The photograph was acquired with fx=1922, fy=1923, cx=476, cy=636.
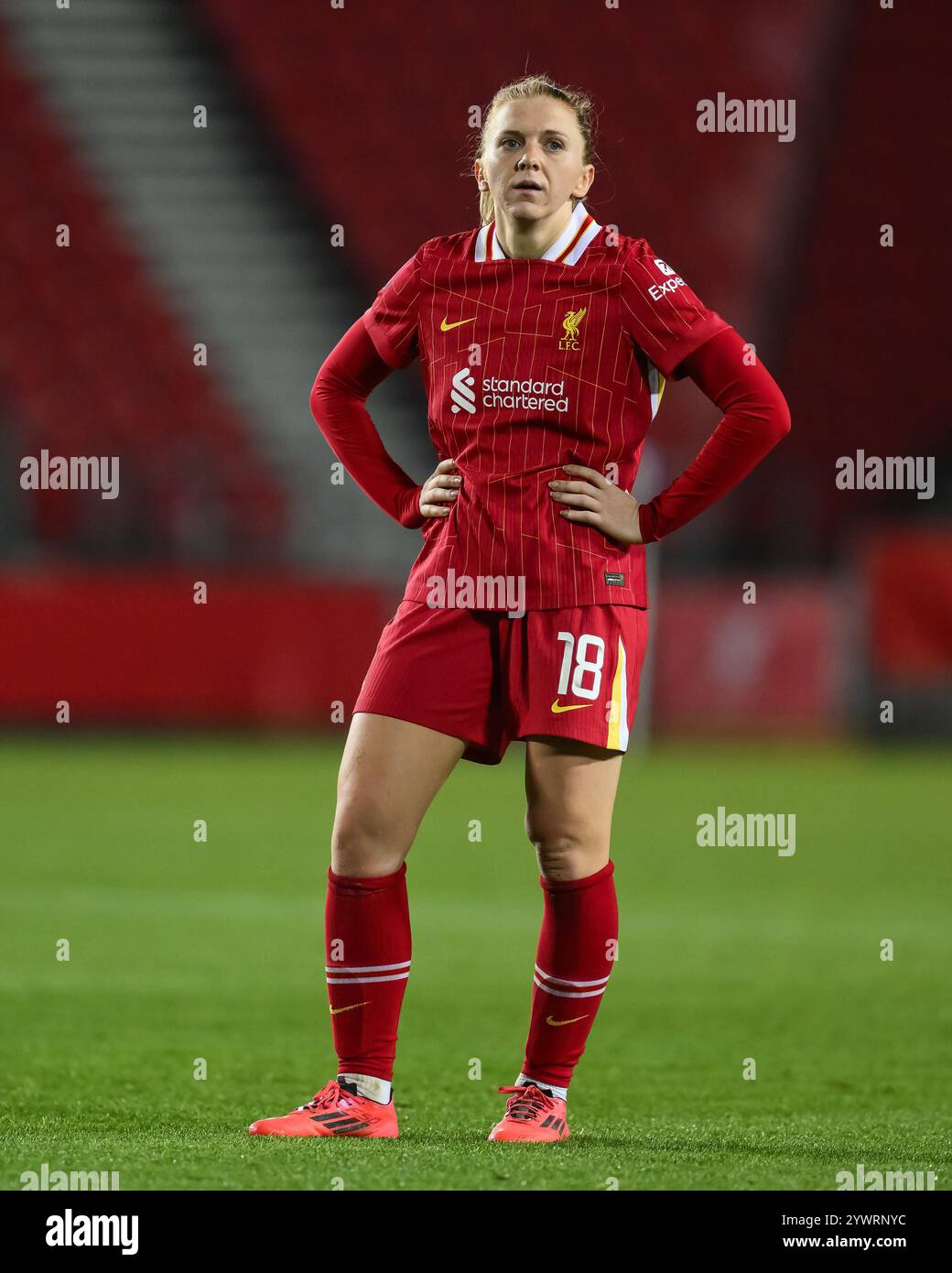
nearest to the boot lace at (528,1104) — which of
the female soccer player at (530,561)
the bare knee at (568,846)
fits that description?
the female soccer player at (530,561)

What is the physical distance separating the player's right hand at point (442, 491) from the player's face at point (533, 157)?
1.68 ft

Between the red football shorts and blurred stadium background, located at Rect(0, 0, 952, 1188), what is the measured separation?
0.84 meters

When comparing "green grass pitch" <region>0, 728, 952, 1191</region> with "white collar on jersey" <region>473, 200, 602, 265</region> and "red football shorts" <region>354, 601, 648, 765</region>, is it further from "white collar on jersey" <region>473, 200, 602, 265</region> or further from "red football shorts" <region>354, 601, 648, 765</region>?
"white collar on jersey" <region>473, 200, 602, 265</region>

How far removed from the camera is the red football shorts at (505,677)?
146 inches

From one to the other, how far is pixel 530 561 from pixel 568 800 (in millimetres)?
470

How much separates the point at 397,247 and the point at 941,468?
5615mm

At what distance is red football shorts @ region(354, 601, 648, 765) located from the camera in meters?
3.71

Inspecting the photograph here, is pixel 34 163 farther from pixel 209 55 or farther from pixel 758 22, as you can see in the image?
pixel 758 22

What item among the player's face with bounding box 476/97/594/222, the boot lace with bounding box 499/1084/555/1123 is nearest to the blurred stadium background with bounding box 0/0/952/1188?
the boot lace with bounding box 499/1084/555/1123

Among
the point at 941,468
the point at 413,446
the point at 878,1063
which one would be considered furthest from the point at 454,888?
the point at 941,468

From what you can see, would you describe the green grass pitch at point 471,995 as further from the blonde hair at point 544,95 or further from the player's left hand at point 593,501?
the blonde hair at point 544,95

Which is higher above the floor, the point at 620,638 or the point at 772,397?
the point at 772,397

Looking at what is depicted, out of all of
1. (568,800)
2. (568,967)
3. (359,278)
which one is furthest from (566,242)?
(359,278)
